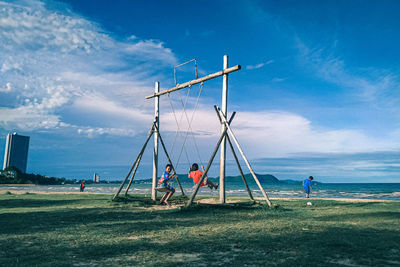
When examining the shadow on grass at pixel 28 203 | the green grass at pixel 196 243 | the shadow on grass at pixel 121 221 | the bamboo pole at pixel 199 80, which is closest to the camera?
the green grass at pixel 196 243

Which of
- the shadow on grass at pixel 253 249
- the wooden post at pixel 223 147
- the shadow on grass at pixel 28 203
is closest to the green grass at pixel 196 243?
the shadow on grass at pixel 253 249

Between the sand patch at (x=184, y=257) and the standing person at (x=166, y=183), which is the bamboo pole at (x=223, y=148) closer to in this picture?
the standing person at (x=166, y=183)

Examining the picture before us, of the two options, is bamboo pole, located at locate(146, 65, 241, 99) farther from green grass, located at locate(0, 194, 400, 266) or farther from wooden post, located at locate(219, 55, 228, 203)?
green grass, located at locate(0, 194, 400, 266)

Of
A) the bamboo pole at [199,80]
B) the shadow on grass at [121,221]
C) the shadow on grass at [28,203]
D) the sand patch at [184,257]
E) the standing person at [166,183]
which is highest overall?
the bamboo pole at [199,80]

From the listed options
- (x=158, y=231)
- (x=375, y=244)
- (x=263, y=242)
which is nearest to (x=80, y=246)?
(x=158, y=231)

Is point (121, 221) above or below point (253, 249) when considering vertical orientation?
below

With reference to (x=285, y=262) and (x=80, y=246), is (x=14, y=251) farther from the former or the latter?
(x=285, y=262)

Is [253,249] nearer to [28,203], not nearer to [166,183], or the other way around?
[166,183]

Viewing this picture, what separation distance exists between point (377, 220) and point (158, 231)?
646 cm

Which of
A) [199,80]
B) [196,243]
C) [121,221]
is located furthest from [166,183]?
[196,243]

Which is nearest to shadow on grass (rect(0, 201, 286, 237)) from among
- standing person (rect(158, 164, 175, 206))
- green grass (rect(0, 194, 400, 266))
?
green grass (rect(0, 194, 400, 266))

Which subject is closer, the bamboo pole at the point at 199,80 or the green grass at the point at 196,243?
the green grass at the point at 196,243

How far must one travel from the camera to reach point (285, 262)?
4.42 meters

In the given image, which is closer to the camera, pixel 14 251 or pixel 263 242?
pixel 14 251
